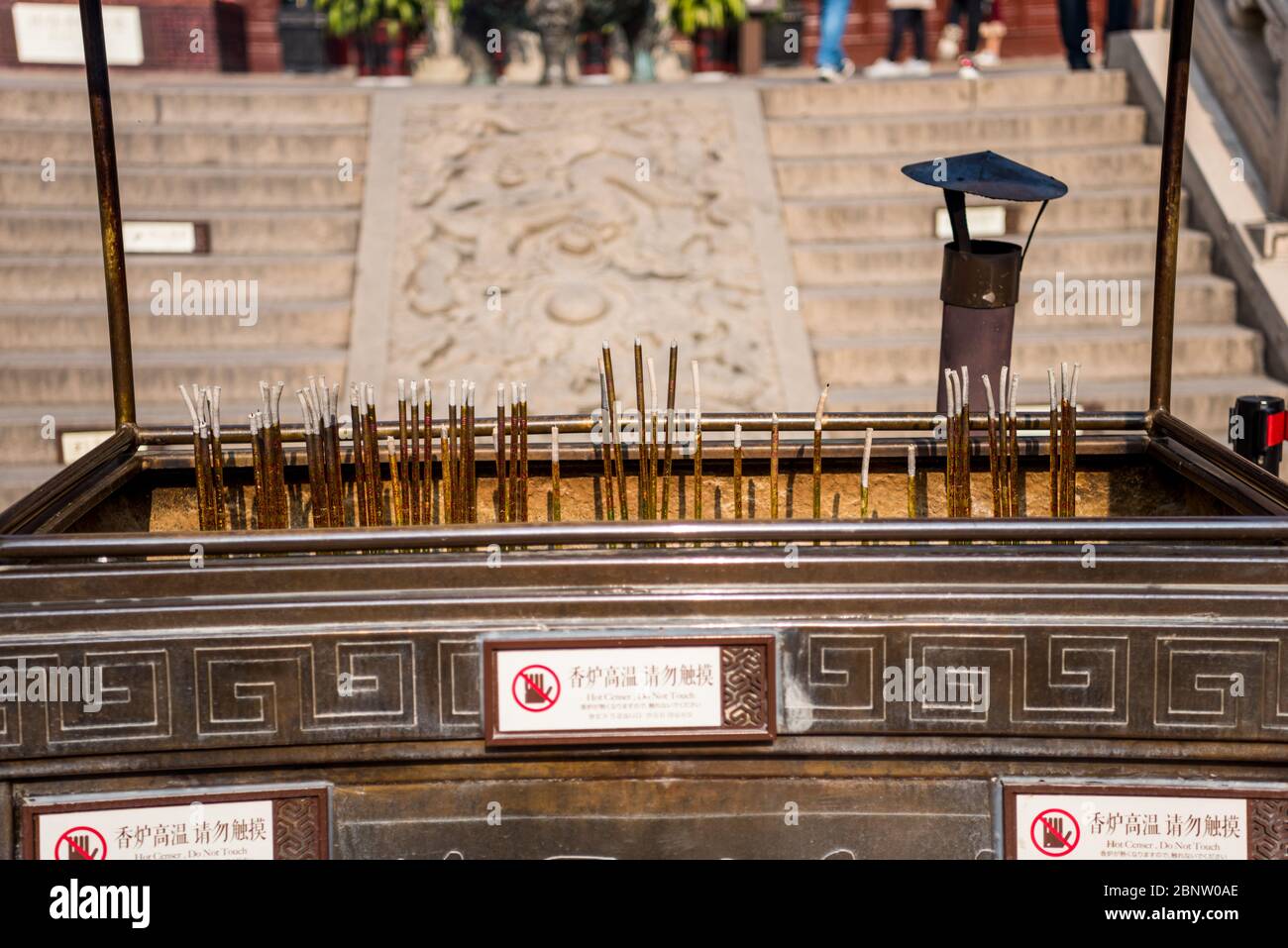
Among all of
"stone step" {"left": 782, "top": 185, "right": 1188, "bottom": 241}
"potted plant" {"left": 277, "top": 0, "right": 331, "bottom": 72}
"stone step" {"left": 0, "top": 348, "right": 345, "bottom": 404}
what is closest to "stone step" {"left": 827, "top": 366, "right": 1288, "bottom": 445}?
"stone step" {"left": 782, "top": 185, "right": 1188, "bottom": 241}

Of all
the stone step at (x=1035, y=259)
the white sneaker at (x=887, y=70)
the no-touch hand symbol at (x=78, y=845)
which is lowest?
the no-touch hand symbol at (x=78, y=845)

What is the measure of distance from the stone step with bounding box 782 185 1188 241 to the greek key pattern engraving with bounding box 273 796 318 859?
5293 millimetres

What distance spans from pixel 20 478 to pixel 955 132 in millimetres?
4824

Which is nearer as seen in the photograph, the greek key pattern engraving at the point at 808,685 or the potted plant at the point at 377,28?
the greek key pattern engraving at the point at 808,685

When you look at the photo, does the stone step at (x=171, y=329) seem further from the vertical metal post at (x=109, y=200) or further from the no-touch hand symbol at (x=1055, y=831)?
the no-touch hand symbol at (x=1055, y=831)

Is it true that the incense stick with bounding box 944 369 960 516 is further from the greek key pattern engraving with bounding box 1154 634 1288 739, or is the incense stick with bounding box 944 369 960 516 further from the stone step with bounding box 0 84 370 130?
the stone step with bounding box 0 84 370 130

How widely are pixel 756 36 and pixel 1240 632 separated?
957cm

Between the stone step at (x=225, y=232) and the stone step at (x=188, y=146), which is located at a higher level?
the stone step at (x=188, y=146)

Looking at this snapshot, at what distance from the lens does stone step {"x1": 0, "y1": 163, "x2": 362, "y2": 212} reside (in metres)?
7.43

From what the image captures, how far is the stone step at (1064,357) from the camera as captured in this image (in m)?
6.63

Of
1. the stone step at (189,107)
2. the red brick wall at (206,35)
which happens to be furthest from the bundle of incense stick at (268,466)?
the red brick wall at (206,35)

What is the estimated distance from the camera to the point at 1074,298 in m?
7.02

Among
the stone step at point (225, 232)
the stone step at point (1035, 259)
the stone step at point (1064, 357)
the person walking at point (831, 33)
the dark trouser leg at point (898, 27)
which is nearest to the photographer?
the stone step at point (1064, 357)

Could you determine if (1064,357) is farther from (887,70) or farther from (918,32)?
(918,32)
